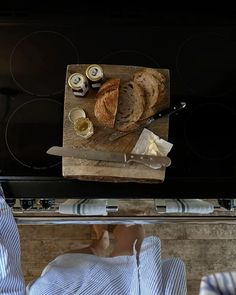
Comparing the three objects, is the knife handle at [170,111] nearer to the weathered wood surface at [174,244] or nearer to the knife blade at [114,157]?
the knife blade at [114,157]

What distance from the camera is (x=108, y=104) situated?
91cm

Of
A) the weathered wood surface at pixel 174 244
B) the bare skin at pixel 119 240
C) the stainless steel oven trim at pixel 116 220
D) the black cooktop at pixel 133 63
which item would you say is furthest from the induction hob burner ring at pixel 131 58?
the weathered wood surface at pixel 174 244

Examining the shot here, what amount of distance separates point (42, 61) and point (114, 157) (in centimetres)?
31

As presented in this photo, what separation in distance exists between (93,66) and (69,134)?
0.16 m

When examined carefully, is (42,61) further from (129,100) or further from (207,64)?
(207,64)

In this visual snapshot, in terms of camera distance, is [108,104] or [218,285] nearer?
[218,285]

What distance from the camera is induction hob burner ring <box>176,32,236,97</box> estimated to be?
0.99 metres

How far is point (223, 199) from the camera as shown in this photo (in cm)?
97

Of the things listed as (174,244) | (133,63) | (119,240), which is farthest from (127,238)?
(133,63)

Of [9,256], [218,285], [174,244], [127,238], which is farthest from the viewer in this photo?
[174,244]

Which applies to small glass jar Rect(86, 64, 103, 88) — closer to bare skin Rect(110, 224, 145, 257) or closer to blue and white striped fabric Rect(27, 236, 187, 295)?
blue and white striped fabric Rect(27, 236, 187, 295)

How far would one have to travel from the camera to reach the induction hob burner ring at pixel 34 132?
96 cm

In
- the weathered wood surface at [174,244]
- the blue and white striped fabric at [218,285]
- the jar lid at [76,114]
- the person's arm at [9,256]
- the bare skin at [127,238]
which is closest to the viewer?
the blue and white striped fabric at [218,285]

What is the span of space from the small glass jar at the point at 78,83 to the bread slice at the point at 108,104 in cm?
4
